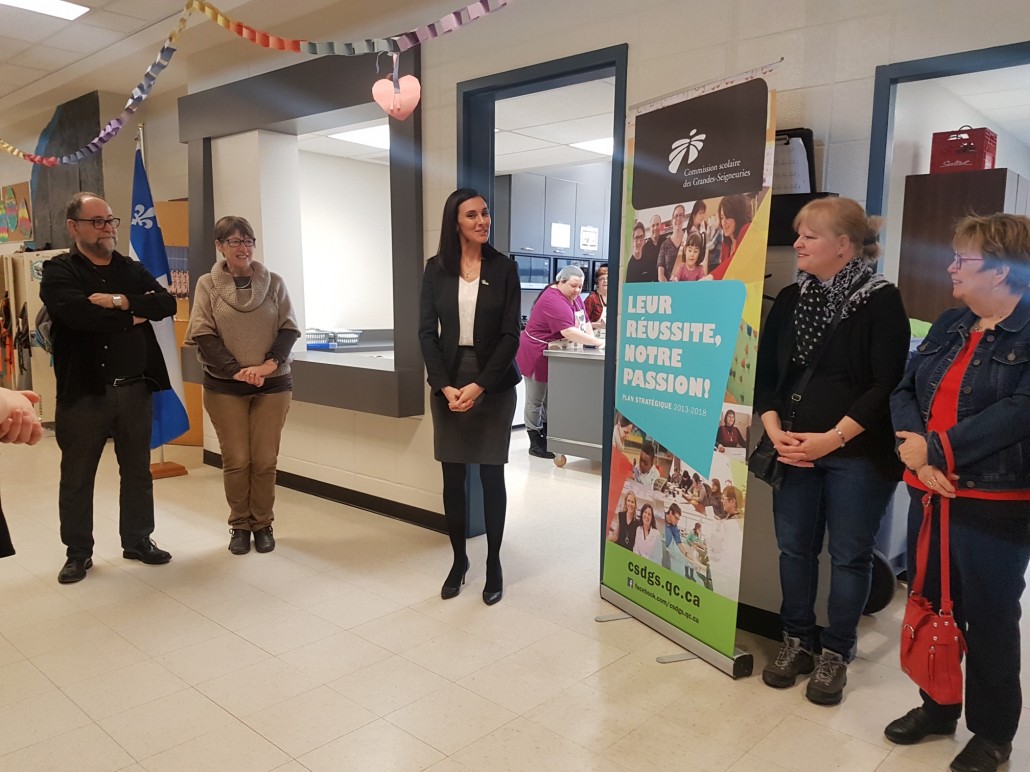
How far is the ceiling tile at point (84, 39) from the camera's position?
4.91 meters

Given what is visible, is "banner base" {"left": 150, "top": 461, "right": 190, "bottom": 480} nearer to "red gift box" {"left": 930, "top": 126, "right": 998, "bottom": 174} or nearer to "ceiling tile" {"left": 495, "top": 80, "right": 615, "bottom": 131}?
"ceiling tile" {"left": 495, "top": 80, "right": 615, "bottom": 131}

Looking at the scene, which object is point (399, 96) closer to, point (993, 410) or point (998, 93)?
point (993, 410)

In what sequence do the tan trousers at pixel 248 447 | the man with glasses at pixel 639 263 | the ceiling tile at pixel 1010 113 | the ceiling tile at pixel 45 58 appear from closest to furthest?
the man with glasses at pixel 639 263 → the tan trousers at pixel 248 447 → the ceiling tile at pixel 45 58 → the ceiling tile at pixel 1010 113

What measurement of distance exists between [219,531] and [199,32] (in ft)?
10.2

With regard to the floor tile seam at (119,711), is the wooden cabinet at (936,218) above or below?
above

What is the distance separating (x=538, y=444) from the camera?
580 centimetres

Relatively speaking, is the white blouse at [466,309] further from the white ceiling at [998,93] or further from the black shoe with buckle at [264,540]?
the white ceiling at [998,93]

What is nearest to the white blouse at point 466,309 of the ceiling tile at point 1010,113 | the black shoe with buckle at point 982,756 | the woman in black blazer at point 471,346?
the woman in black blazer at point 471,346

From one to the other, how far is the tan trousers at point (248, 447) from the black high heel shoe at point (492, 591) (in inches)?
50.0

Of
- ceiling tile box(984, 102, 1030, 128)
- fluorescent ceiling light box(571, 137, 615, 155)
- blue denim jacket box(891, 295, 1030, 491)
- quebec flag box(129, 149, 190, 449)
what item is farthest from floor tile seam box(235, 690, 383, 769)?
ceiling tile box(984, 102, 1030, 128)

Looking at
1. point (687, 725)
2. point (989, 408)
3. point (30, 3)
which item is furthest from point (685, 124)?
point (30, 3)

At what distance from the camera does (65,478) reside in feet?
10.3

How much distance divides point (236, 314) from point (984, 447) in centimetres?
289

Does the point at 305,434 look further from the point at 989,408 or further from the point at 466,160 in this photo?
the point at 989,408
